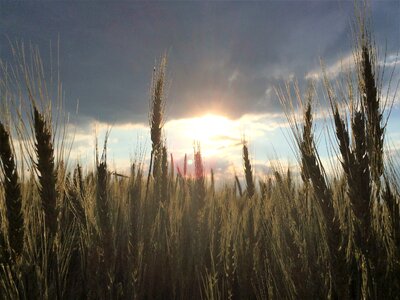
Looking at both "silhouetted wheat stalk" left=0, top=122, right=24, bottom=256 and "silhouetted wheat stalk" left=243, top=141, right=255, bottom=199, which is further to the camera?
"silhouetted wheat stalk" left=243, top=141, right=255, bottom=199

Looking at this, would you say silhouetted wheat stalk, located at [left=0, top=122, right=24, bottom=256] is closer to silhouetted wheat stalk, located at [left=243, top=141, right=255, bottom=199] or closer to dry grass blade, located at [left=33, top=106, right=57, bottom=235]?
dry grass blade, located at [left=33, top=106, right=57, bottom=235]

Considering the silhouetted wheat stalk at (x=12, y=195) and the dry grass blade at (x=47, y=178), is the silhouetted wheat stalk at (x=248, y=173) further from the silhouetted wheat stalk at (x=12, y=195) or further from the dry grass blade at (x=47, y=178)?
the silhouetted wheat stalk at (x=12, y=195)

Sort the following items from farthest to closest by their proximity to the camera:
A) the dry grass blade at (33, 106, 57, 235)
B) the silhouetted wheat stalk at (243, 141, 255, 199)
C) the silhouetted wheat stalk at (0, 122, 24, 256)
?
1. the silhouetted wheat stalk at (243, 141, 255, 199)
2. the dry grass blade at (33, 106, 57, 235)
3. the silhouetted wheat stalk at (0, 122, 24, 256)

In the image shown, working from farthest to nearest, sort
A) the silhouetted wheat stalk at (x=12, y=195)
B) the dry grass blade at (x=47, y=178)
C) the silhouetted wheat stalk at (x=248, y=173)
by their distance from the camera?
the silhouetted wheat stalk at (x=248, y=173) → the dry grass blade at (x=47, y=178) → the silhouetted wheat stalk at (x=12, y=195)

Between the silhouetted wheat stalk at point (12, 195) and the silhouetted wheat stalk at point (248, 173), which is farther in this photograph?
the silhouetted wheat stalk at point (248, 173)

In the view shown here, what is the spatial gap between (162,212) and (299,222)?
1.35m

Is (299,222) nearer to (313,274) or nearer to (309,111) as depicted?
(313,274)

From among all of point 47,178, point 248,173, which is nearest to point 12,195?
point 47,178

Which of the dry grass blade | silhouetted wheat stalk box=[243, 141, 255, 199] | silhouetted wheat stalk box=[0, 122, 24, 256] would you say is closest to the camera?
silhouetted wheat stalk box=[0, 122, 24, 256]

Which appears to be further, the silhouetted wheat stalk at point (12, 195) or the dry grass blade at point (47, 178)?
the dry grass blade at point (47, 178)

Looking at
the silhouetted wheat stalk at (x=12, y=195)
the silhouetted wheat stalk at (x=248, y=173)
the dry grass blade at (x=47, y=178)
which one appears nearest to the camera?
the silhouetted wheat stalk at (x=12, y=195)

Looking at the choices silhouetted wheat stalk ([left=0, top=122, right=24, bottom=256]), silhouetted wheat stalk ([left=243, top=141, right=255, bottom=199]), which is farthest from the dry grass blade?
silhouetted wheat stalk ([left=243, top=141, right=255, bottom=199])

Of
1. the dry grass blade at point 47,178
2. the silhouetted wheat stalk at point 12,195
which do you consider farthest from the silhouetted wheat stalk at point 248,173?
the silhouetted wheat stalk at point 12,195

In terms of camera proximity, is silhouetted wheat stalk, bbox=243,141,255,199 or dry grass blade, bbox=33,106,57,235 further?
silhouetted wheat stalk, bbox=243,141,255,199
